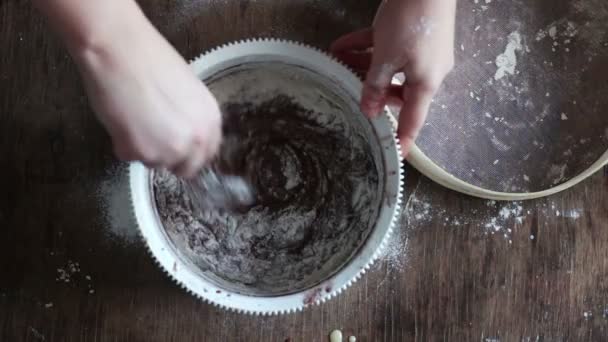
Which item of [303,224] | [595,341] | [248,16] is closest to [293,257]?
[303,224]

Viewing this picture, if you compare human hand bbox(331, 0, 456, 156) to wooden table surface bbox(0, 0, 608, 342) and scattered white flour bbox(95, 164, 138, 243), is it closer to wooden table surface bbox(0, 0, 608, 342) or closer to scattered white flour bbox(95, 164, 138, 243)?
wooden table surface bbox(0, 0, 608, 342)

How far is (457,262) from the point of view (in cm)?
83

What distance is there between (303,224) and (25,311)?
1.18 feet

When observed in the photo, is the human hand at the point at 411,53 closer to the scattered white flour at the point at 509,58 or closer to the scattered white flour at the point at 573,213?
the scattered white flour at the point at 509,58

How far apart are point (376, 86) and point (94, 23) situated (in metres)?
0.29

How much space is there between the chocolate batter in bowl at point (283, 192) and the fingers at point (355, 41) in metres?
0.05

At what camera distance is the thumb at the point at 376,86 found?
0.68 m

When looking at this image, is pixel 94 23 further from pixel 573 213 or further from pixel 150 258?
pixel 573 213

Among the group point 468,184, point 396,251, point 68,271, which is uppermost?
point 468,184

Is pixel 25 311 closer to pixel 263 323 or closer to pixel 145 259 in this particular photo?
pixel 145 259

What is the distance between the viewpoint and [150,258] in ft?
2.58

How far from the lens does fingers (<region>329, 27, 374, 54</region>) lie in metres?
0.75

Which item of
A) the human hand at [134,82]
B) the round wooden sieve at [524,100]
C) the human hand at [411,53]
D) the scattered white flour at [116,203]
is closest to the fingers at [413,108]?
the human hand at [411,53]

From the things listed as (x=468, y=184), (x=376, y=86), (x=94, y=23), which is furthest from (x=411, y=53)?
(x=94, y=23)
